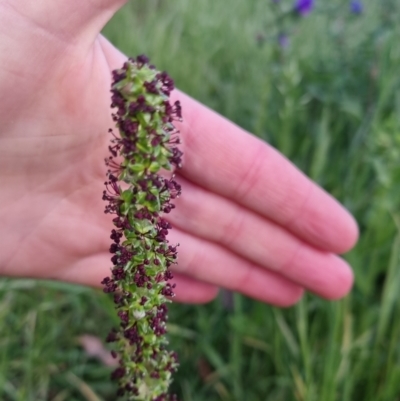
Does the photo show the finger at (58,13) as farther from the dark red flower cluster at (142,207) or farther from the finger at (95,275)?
the finger at (95,275)

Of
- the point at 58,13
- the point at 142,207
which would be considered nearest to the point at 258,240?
the point at 58,13

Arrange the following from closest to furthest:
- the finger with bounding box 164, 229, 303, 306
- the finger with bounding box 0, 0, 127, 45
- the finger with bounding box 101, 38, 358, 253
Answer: the finger with bounding box 0, 0, 127, 45
the finger with bounding box 101, 38, 358, 253
the finger with bounding box 164, 229, 303, 306

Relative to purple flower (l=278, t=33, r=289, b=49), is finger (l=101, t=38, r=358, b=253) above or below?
below

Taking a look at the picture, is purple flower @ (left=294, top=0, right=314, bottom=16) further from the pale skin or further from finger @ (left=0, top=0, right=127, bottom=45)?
finger @ (left=0, top=0, right=127, bottom=45)

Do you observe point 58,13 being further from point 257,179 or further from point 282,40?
point 282,40

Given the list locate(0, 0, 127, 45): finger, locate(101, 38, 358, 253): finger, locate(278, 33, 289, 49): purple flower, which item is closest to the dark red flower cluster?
locate(0, 0, 127, 45): finger

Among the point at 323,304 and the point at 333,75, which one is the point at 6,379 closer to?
the point at 323,304

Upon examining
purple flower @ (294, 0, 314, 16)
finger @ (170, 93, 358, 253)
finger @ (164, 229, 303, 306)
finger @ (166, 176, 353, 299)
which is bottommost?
finger @ (164, 229, 303, 306)
